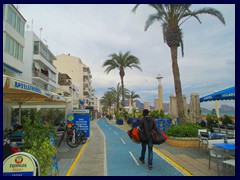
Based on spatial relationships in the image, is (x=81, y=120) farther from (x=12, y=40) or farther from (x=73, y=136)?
(x=12, y=40)

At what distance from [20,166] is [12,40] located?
21.3 metres

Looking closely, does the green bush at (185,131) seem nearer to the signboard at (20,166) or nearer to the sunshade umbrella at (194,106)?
the sunshade umbrella at (194,106)

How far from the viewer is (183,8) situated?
42.4 ft

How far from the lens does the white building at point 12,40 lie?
2100 centimetres

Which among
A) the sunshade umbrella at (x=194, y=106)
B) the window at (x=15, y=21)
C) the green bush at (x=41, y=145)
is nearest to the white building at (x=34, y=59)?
the window at (x=15, y=21)

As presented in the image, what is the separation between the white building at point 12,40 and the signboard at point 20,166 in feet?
61.6

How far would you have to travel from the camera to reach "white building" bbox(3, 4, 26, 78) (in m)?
21.0

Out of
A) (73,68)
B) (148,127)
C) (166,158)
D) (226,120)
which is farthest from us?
(73,68)

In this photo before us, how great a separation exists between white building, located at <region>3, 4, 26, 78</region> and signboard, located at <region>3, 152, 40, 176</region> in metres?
18.8

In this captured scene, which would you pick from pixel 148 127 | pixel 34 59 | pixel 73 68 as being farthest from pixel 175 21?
pixel 73 68

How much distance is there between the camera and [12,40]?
22.5 metres

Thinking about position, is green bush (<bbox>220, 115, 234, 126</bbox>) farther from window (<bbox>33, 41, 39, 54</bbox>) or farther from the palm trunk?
window (<bbox>33, 41, 39, 54</bbox>)
